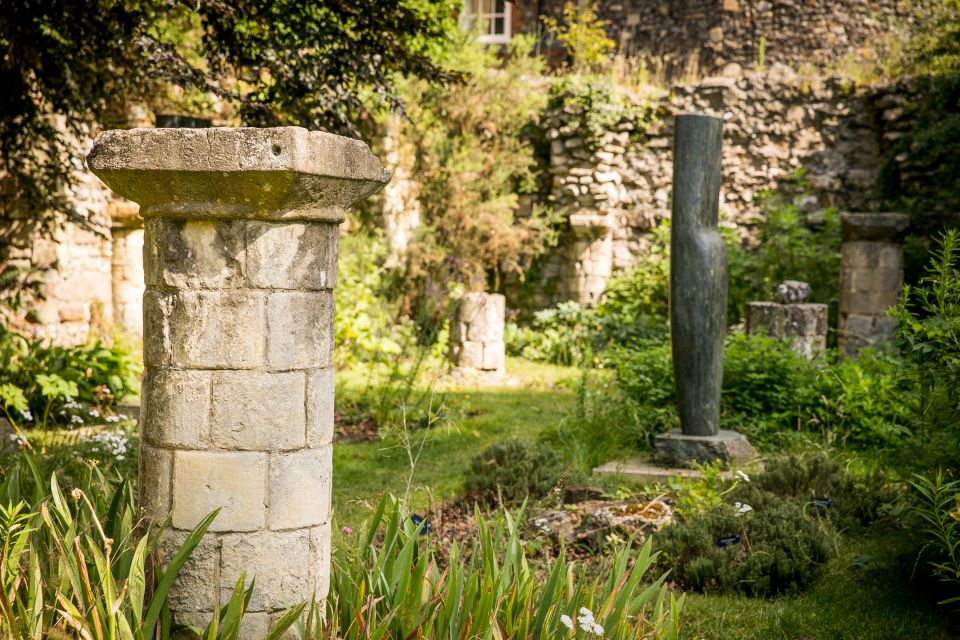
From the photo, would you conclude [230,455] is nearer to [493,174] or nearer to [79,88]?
[79,88]

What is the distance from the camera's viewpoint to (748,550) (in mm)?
4133

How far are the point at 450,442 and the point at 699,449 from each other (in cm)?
186

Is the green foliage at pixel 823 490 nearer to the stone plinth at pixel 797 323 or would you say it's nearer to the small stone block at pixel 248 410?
the small stone block at pixel 248 410

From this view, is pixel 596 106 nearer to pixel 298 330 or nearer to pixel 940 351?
pixel 940 351

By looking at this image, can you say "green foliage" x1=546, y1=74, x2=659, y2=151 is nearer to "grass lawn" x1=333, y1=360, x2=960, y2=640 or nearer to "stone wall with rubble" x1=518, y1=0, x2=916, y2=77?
"stone wall with rubble" x1=518, y1=0, x2=916, y2=77

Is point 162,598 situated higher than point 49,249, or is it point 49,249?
point 49,249

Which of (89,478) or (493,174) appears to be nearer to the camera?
(89,478)

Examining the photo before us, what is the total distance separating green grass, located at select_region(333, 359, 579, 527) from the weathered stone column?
110 cm

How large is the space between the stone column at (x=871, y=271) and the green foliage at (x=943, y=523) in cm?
634

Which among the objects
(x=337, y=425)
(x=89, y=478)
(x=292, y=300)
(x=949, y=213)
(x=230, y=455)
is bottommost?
(x=337, y=425)

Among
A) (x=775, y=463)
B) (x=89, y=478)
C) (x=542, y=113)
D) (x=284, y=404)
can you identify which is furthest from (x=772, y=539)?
(x=542, y=113)

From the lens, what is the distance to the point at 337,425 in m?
7.36

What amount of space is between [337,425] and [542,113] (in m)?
6.25

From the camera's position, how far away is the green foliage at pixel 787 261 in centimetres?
1068
